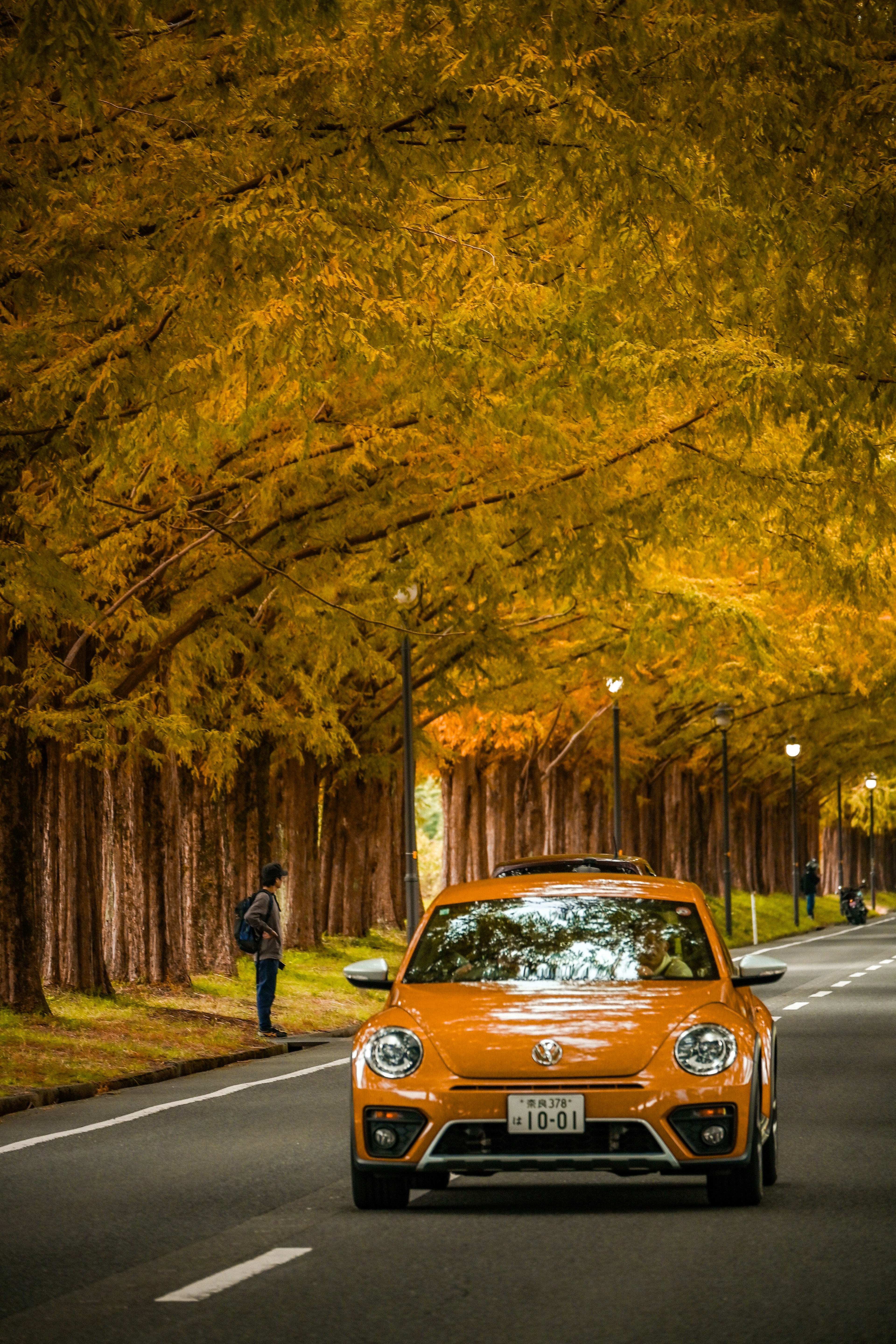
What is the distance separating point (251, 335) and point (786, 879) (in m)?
77.8

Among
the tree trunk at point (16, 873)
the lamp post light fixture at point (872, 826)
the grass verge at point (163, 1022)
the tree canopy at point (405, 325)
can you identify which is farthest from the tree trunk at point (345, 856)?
the lamp post light fixture at point (872, 826)

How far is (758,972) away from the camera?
32.6ft

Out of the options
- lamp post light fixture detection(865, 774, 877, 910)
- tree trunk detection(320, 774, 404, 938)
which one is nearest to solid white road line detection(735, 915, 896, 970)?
tree trunk detection(320, 774, 404, 938)

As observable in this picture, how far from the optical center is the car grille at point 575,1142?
29.0 feet

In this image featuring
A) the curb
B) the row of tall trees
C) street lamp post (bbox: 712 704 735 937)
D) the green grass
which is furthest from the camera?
the green grass

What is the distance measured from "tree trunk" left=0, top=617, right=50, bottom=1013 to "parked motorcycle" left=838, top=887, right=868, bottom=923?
5146 centimetres

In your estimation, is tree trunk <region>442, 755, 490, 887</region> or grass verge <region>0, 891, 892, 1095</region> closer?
grass verge <region>0, 891, 892, 1095</region>

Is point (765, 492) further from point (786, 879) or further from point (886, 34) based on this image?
point (786, 879)

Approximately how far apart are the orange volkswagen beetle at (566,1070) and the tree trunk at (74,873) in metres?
13.9

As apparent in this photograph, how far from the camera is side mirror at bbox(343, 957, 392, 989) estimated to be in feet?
33.0

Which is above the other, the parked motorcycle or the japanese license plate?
the japanese license plate

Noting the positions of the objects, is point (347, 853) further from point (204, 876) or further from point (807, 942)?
point (807, 942)

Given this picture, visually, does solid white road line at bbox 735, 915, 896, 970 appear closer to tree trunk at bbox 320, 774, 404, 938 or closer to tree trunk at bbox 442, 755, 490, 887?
tree trunk at bbox 442, 755, 490, 887

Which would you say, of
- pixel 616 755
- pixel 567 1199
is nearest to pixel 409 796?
pixel 616 755
